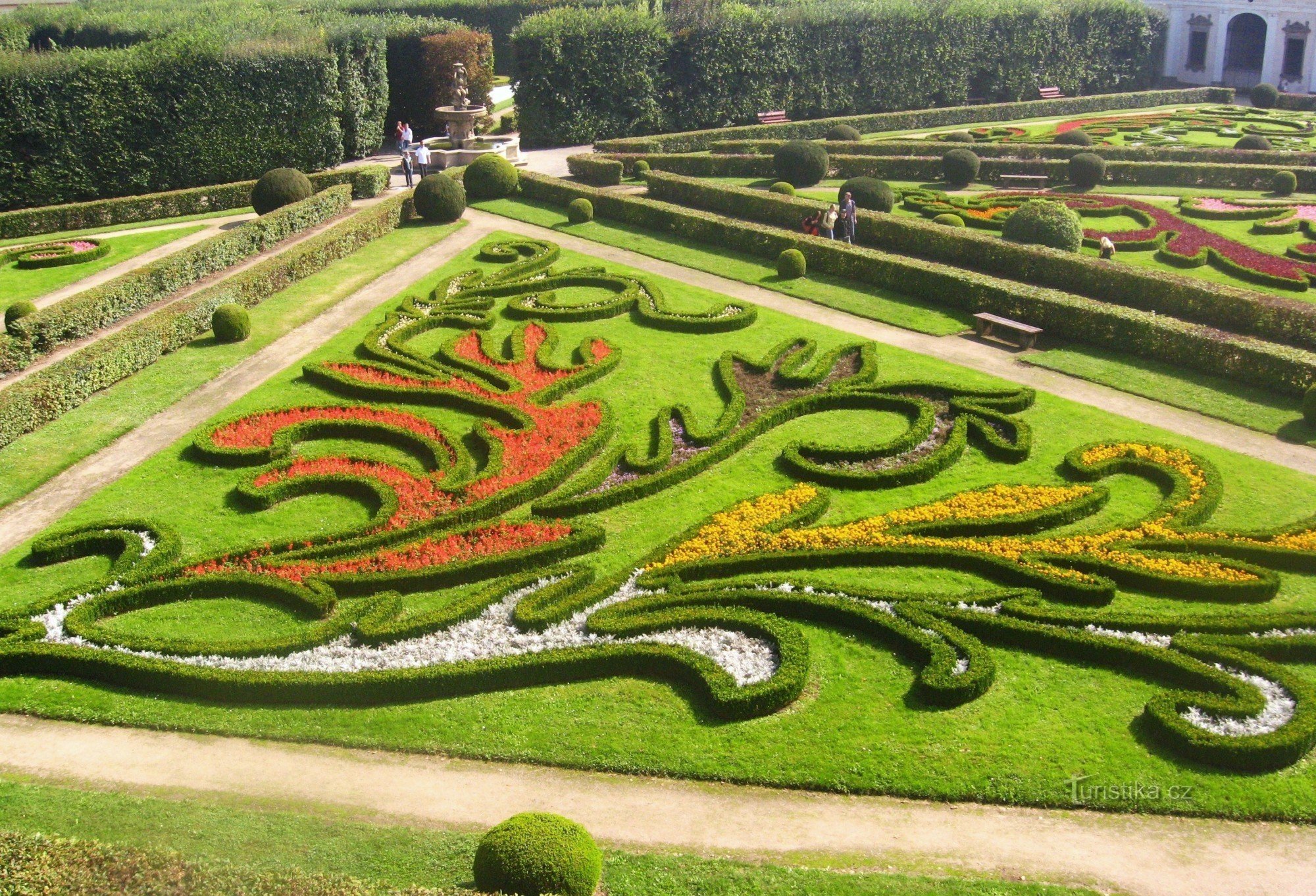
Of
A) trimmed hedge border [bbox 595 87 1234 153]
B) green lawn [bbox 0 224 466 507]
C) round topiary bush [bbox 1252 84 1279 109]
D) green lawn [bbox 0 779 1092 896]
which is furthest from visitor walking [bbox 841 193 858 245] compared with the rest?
round topiary bush [bbox 1252 84 1279 109]

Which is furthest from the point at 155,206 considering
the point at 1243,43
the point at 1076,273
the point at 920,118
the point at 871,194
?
the point at 1243,43

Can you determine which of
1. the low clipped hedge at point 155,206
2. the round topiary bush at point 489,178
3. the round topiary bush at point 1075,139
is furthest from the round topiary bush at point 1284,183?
the low clipped hedge at point 155,206

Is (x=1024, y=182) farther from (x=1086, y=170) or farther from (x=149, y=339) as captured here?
(x=149, y=339)

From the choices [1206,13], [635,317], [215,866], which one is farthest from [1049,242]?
[1206,13]

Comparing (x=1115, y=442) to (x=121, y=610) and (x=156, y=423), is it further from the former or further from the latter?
(x=156, y=423)

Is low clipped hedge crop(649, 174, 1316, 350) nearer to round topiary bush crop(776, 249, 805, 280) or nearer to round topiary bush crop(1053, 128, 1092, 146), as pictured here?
round topiary bush crop(776, 249, 805, 280)
